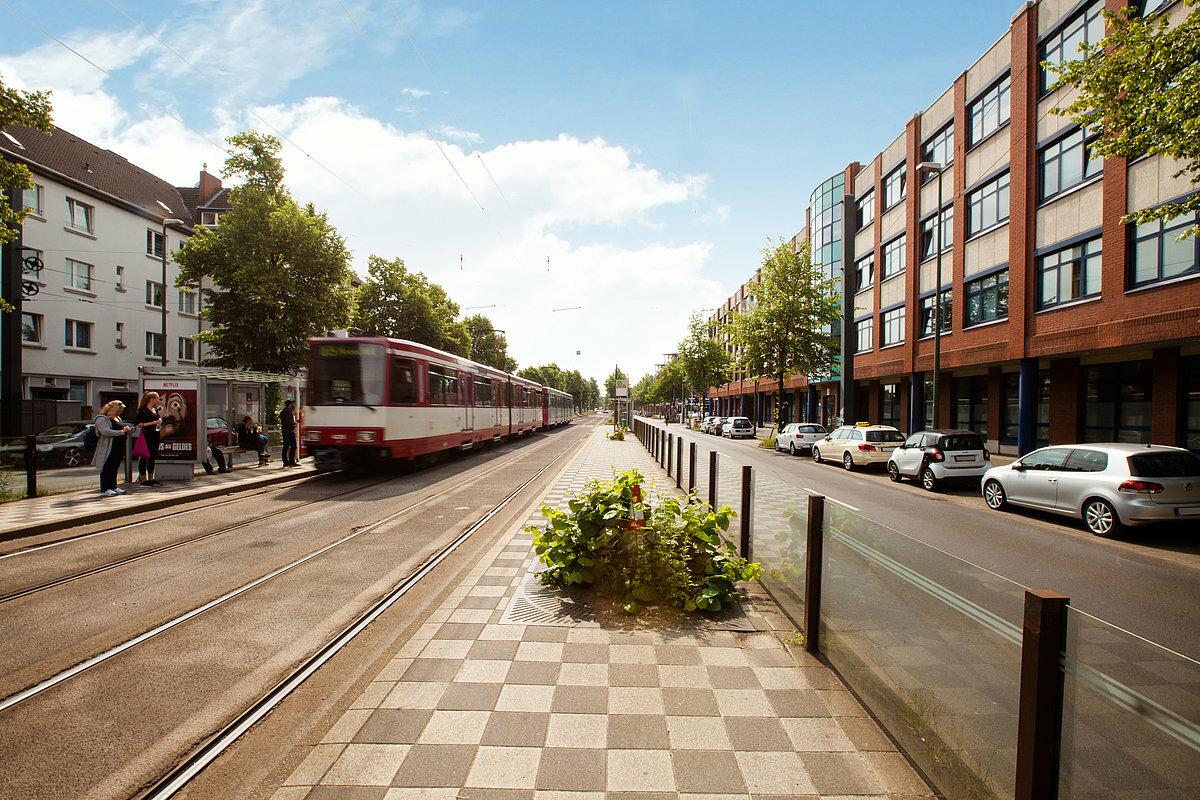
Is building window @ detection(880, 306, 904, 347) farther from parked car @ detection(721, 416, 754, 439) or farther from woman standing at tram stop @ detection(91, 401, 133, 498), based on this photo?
woman standing at tram stop @ detection(91, 401, 133, 498)

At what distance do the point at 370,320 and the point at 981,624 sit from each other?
161 ft

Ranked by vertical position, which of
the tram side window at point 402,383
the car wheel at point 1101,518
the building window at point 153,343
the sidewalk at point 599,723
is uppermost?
the building window at point 153,343

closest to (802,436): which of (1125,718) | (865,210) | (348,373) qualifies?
(865,210)

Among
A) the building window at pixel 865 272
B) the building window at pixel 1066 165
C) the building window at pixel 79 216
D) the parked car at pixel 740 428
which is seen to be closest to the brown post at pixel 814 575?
the building window at pixel 1066 165

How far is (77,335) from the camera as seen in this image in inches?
1123

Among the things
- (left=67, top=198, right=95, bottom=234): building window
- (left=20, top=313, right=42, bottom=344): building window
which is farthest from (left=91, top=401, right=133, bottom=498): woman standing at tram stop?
(left=67, top=198, right=95, bottom=234): building window

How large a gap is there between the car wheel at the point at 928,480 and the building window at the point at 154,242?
39464mm

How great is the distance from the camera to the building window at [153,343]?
3300cm

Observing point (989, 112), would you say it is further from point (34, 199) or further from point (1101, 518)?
point (34, 199)

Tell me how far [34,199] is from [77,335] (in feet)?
20.5

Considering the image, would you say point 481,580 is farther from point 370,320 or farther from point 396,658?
point 370,320

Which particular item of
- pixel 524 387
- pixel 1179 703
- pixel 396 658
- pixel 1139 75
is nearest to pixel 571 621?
pixel 396 658

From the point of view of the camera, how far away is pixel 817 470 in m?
19.3

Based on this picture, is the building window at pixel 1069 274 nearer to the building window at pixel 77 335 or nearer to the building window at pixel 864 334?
the building window at pixel 864 334
